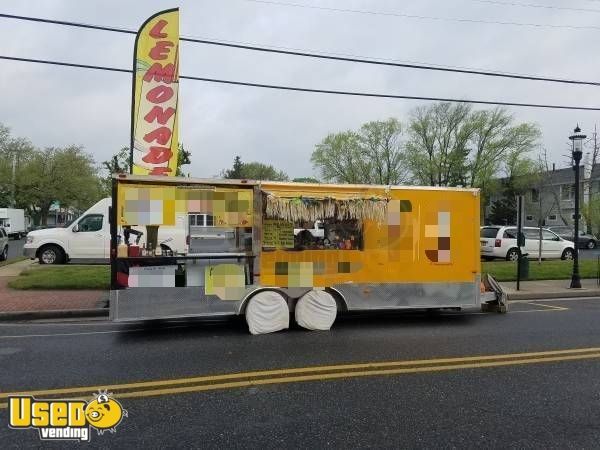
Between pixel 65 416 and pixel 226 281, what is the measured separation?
3890 millimetres

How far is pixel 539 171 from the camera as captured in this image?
4891cm

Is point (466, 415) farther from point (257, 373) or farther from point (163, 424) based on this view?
point (163, 424)

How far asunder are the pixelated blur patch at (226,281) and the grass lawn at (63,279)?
540 cm

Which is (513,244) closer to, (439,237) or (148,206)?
(439,237)

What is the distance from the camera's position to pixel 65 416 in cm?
429

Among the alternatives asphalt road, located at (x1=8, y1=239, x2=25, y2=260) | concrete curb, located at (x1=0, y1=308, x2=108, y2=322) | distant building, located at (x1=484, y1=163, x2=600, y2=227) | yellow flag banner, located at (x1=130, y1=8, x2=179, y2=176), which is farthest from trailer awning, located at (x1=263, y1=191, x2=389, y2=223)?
distant building, located at (x1=484, y1=163, x2=600, y2=227)

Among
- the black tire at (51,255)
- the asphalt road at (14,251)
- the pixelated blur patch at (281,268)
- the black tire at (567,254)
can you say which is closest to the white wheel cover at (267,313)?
the pixelated blur patch at (281,268)

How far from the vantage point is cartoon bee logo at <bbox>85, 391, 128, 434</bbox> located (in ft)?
13.6

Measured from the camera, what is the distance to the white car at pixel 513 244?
20.5 m

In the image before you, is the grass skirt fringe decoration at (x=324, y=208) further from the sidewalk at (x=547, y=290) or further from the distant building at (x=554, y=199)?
the distant building at (x=554, y=199)

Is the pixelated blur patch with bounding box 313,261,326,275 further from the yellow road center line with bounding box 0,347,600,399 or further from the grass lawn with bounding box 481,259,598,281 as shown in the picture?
the grass lawn with bounding box 481,259,598,281

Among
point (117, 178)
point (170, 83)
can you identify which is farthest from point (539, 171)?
point (117, 178)

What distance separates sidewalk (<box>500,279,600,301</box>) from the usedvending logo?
34.2 feet

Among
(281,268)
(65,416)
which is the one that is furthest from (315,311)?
(65,416)
